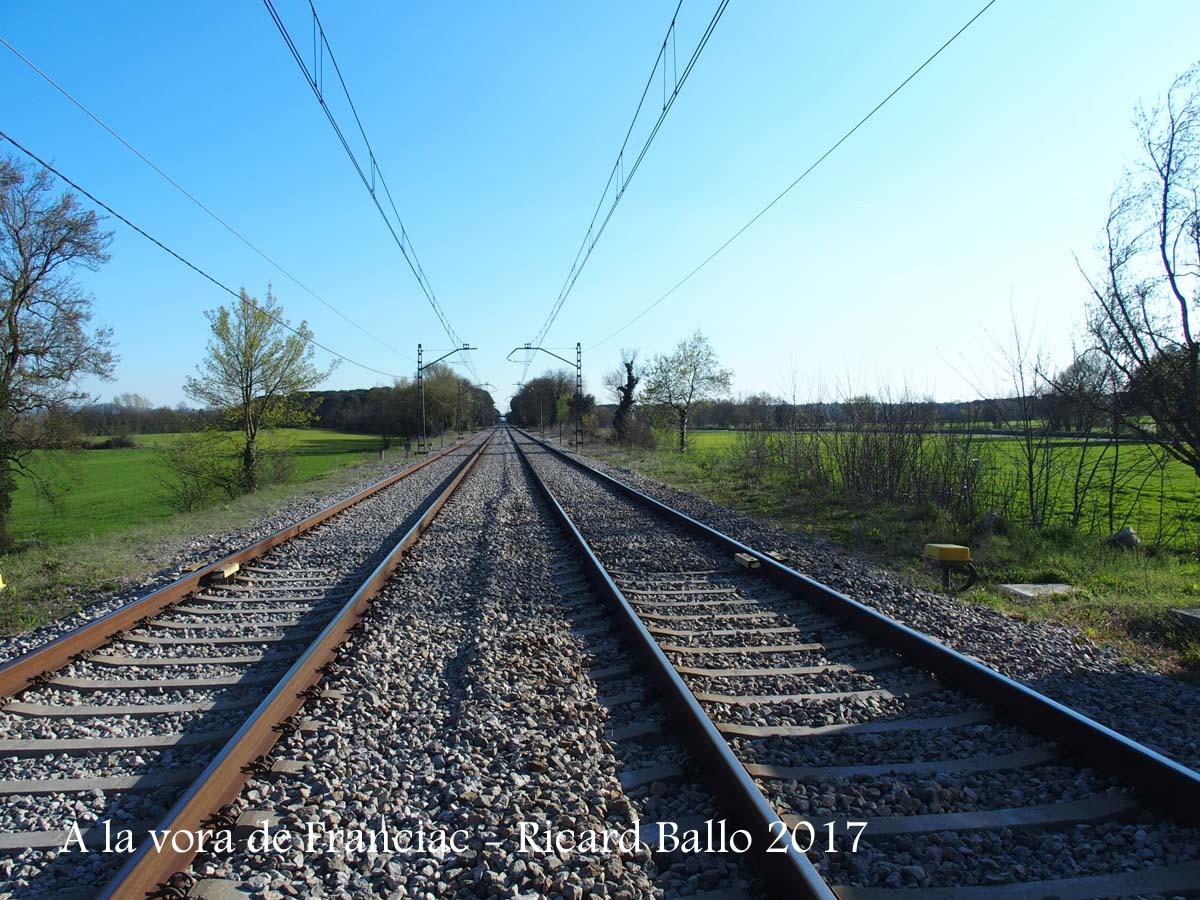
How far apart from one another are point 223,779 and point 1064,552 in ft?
32.5

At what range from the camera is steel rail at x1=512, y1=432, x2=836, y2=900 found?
7.27ft

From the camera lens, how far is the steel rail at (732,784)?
2215 mm

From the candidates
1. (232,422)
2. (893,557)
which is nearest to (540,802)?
(893,557)

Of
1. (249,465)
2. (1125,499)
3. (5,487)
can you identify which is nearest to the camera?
(1125,499)

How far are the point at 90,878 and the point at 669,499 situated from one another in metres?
13.3

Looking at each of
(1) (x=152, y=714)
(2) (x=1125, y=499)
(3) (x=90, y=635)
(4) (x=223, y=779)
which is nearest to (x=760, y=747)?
(4) (x=223, y=779)

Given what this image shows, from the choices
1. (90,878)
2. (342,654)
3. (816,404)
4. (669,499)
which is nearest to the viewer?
(90,878)

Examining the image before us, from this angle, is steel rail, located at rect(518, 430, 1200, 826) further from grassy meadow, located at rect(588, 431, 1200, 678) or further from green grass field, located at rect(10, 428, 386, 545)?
green grass field, located at rect(10, 428, 386, 545)

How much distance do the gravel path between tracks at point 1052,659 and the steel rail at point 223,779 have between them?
4.36m

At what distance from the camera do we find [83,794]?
304 centimetres

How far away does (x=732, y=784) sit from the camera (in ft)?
9.27

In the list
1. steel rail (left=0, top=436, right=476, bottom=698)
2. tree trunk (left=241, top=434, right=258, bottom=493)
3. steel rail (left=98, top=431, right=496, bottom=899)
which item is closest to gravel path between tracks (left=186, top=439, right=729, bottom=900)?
steel rail (left=98, top=431, right=496, bottom=899)

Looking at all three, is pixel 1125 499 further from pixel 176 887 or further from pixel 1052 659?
pixel 176 887

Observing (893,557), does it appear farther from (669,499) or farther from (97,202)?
(97,202)
